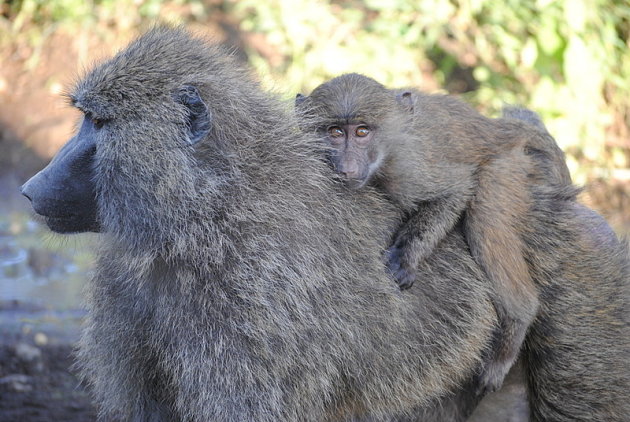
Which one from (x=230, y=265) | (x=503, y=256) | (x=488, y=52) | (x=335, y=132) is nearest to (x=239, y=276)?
(x=230, y=265)

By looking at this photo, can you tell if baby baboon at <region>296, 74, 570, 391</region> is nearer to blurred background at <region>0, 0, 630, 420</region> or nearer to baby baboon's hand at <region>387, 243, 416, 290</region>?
baby baboon's hand at <region>387, 243, 416, 290</region>

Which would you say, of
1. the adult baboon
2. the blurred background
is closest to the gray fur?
the adult baboon

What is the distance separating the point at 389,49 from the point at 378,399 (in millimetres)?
4819

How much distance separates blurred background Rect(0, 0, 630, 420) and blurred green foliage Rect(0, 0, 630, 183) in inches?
0.4

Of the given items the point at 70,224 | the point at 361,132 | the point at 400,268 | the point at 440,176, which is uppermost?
the point at 70,224

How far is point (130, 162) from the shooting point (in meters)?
2.74

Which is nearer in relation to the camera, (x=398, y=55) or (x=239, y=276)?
(x=239, y=276)

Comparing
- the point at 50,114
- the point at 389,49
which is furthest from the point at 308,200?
the point at 50,114

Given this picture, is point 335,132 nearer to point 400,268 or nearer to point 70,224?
point 400,268

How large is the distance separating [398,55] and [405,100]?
405cm

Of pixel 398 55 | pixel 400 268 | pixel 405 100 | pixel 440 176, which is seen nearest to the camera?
pixel 400 268

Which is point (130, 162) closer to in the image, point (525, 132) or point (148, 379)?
point (148, 379)

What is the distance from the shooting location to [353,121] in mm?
3266

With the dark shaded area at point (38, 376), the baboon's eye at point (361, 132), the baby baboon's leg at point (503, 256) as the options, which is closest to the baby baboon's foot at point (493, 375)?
the baby baboon's leg at point (503, 256)
